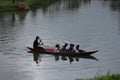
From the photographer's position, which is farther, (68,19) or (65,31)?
(68,19)

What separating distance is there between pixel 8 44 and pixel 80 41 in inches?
312

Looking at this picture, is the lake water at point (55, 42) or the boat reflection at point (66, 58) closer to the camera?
the lake water at point (55, 42)

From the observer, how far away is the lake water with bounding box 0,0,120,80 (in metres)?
28.8

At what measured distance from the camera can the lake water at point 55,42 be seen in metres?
28.8

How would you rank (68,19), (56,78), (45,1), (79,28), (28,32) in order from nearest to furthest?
(56,78), (28,32), (79,28), (68,19), (45,1)

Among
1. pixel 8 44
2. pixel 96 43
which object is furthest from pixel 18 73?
pixel 96 43

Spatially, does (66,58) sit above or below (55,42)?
above

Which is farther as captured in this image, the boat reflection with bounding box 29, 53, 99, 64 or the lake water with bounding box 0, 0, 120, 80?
the boat reflection with bounding box 29, 53, 99, 64

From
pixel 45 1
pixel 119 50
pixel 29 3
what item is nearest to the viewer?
pixel 119 50

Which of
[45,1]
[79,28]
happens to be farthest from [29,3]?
[79,28]

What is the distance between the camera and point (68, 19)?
6581cm

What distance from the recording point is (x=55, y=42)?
42.0m

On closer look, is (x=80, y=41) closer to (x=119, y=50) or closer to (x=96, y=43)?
(x=96, y=43)

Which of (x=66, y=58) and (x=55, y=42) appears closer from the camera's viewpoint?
(x=66, y=58)
